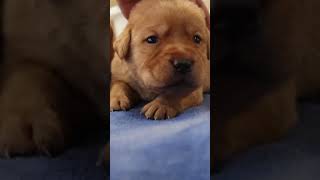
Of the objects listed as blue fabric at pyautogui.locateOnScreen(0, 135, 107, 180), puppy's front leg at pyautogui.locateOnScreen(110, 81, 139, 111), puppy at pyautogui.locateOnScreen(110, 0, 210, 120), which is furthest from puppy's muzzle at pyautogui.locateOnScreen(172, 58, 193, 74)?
blue fabric at pyautogui.locateOnScreen(0, 135, 107, 180)

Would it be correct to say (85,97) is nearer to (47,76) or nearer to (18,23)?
(47,76)

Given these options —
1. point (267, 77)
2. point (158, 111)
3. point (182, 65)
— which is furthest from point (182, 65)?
point (267, 77)

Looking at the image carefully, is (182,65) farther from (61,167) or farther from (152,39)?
(61,167)

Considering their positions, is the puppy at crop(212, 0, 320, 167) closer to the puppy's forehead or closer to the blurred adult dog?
the puppy's forehead

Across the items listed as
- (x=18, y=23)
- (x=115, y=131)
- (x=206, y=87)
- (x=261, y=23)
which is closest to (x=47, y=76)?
(x=18, y=23)

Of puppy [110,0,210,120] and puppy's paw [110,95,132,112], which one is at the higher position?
puppy [110,0,210,120]

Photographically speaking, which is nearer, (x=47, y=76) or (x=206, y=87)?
(x=206, y=87)

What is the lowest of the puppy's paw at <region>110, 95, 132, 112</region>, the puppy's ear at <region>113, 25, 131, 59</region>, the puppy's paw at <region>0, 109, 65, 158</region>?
the puppy's paw at <region>0, 109, 65, 158</region>
